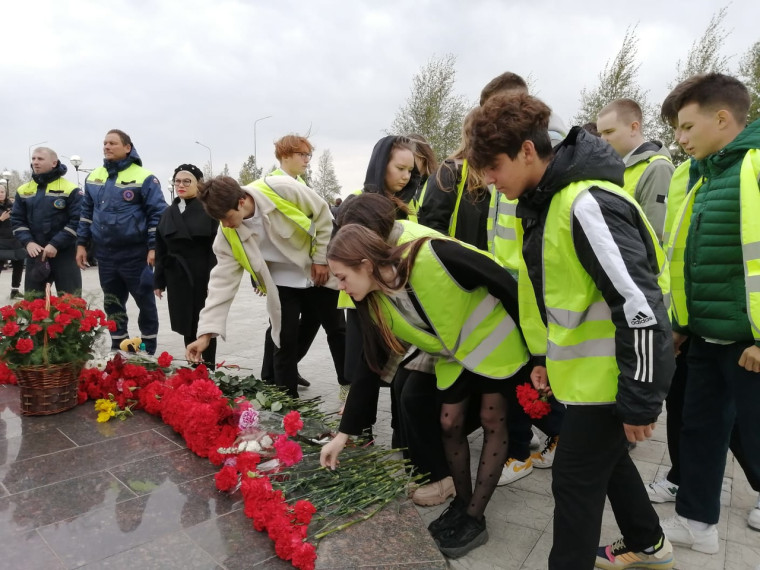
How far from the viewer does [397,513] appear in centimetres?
221

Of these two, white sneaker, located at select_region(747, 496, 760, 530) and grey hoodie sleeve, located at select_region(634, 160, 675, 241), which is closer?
white sneaker, located at select_region(747, 496, 760, 530)

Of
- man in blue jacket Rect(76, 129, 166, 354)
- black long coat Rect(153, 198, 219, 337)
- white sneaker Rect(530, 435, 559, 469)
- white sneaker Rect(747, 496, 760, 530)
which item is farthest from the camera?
man in blue jacket Rect(76, 129, 166, 354)

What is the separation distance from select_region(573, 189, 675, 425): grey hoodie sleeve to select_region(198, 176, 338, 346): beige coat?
226 cm

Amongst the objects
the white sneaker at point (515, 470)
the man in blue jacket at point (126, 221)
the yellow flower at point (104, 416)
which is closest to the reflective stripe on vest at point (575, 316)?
the white sneaker at point (515, 470)

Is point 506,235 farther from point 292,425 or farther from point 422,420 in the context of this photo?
point 292,425

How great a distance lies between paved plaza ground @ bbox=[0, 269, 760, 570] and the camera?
6.31 feet

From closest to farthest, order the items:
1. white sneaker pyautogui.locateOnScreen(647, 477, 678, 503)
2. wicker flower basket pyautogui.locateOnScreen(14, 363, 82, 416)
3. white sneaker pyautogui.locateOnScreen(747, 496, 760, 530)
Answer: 1. white sneaker pyautogui.locateOnScreen(747, 496, 760, 530)
2. white sneaker pyautogui.locateOnScreen(647, 477, 678, 503)
3. wicker flower basket pyautogui.locateOnScreen(14, 363, 82, 416)

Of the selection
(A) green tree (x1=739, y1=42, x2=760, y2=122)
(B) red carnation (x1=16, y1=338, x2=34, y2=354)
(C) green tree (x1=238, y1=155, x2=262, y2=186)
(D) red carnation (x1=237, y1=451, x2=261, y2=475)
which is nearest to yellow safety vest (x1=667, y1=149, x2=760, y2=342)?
(D) red carnation (x1=237, y1=451, x2=261, y2=475)

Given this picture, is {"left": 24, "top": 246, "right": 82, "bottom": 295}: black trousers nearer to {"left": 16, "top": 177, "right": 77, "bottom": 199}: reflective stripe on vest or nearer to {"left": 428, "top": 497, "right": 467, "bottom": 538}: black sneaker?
{"left": 16, "top": 177, "right": 77, "bottom": 199}: reflective stripe on vest

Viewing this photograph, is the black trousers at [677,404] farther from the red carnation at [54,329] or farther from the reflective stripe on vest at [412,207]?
the red carnation at [54,329]

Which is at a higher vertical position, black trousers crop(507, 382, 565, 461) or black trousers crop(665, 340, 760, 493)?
black trousers crop(665, 340, 760, 493)

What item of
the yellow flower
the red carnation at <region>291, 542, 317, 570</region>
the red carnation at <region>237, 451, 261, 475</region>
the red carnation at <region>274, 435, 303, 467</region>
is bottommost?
the yellow flower

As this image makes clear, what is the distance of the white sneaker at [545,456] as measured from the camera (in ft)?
10.6

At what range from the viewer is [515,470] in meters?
3.08
